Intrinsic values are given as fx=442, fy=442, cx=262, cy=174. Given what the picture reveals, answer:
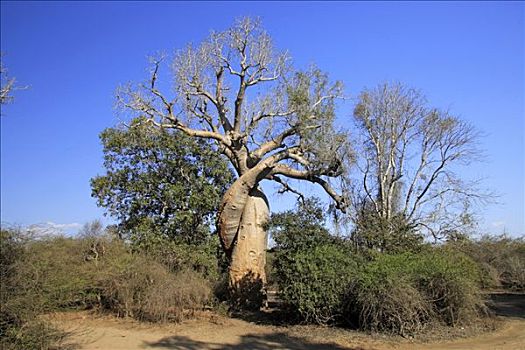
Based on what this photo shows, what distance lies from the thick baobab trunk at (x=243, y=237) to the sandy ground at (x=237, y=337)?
1.69 meters

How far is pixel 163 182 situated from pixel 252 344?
829cm

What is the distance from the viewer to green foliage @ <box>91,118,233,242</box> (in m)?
16.0

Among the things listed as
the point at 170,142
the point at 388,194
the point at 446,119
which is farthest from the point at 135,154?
the point at 446,119

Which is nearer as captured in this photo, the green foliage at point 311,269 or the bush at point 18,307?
the bush at point 18,307

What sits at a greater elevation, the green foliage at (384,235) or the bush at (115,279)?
the green foliage at (384,235)

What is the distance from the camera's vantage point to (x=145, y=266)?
12.3 metres

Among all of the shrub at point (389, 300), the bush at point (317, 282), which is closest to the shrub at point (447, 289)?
the shrub at point (389, 300)

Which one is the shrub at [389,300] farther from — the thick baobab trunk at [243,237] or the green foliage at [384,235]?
the thick baobab trunk at [243,237]

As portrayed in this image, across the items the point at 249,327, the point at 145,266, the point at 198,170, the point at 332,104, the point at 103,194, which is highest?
the point at 332,104

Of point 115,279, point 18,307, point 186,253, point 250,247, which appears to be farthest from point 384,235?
point 18,307

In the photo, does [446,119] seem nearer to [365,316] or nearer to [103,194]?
[365,316]

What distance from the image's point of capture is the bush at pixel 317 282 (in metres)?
10.7

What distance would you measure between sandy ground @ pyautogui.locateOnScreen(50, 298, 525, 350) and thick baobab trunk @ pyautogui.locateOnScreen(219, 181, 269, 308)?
66.7 inches

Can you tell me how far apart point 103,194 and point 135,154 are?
192 cm
